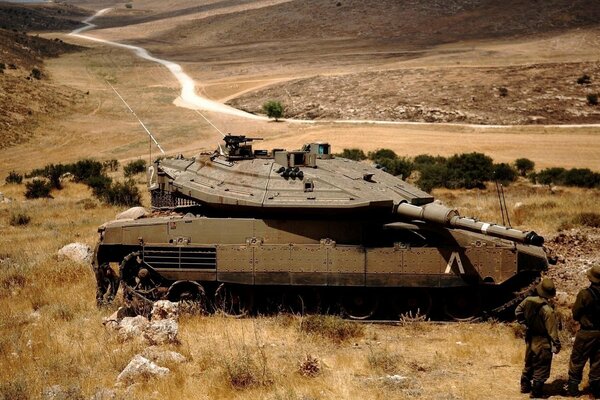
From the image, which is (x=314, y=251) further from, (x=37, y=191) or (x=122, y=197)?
(x=37, y=191)

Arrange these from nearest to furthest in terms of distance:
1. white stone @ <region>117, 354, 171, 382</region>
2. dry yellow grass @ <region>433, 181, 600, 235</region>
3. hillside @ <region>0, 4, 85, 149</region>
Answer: white stone @ <region>117, 354, 171, 382</region> → dry yellow grass @ <region>433, 181, 600, 235</region> → hillside @ <region>0, 4, 85, 149</region>

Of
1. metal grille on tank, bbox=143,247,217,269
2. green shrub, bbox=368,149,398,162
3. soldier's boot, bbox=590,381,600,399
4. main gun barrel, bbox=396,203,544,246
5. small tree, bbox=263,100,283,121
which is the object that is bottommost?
soldier's boot, bbox=590,381,600,399

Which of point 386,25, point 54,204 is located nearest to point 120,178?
point 54,204

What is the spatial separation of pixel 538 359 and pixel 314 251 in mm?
4830

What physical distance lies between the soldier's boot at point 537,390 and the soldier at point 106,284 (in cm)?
833

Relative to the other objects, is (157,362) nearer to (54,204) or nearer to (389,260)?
(389,260)

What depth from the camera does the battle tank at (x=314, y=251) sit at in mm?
12781

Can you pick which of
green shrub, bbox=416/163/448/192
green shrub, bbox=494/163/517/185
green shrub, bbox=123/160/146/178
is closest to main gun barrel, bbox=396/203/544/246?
green shrub, bbox=416/163/448/192

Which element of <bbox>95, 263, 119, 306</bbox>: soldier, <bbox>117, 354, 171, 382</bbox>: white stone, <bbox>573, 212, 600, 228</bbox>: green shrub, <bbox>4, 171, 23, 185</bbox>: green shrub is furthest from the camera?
<bbox>4, 171, 23, 185</bbox>: green shrub

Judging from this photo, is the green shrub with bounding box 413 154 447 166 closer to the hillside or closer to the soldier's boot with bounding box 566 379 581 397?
the soldier's boot with bounding box 566 379 581 397

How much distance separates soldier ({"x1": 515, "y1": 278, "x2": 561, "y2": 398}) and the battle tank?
302cm

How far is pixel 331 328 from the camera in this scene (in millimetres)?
12234

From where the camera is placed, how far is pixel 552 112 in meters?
48.4

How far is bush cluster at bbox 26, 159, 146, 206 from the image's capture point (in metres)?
28.0
